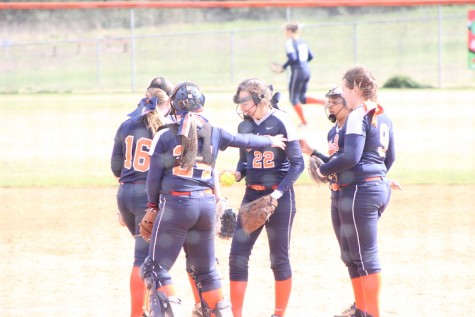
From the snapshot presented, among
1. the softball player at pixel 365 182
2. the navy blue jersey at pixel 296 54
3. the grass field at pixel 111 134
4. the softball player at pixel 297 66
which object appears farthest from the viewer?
the navy blue jersey at pixel 296 54

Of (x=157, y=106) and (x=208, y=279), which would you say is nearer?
(x=208, y=279)

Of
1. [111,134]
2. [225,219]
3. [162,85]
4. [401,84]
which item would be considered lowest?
[225,219]

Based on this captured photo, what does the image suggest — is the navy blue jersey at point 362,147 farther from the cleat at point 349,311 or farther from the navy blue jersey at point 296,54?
the navy blue jersey at point 296,54

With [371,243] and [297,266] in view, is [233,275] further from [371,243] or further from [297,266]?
[297,266]

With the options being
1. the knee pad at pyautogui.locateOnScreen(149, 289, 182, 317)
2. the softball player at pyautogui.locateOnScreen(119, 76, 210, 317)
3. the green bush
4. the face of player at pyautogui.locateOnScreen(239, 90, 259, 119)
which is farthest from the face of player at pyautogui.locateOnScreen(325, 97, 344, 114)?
the green bush

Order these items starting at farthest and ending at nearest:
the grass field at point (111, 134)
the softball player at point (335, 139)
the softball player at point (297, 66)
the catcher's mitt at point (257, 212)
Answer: the softball player at point (297, 66)
the grass field at point (111, 134)
the softball player at point (335, 139)
the catcher's mitt at point (257, 212)

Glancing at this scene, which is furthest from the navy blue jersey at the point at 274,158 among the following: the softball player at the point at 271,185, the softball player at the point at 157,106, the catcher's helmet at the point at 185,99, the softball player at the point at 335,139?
the catcher's helmet at the point at 185,99

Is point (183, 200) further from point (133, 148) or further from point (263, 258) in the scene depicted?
point (263, 258)

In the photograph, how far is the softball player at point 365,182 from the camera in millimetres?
5715

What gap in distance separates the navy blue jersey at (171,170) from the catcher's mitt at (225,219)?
0.54m

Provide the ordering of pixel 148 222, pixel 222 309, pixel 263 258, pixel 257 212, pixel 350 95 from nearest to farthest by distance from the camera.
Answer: pixel 222 309, pixel 148 222, pixel 350 95, pixel 257 212, pixel 263 258

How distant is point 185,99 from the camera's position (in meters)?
5.43

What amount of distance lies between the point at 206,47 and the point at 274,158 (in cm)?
2981

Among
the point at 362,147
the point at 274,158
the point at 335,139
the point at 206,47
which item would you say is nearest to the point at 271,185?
the point at 274,158
